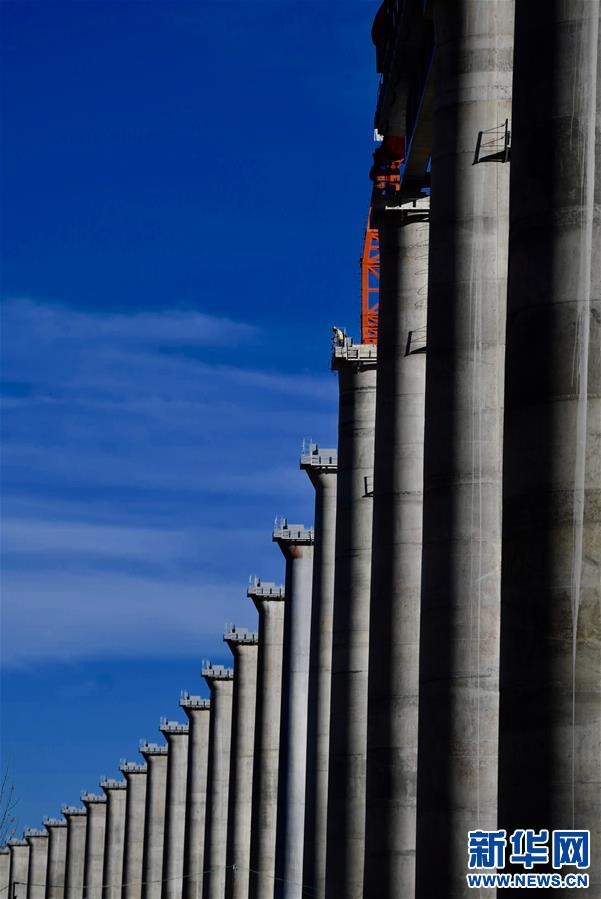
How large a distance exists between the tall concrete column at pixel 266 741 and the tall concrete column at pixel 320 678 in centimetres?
1696

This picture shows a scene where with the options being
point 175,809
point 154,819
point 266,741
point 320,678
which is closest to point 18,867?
point 154,819

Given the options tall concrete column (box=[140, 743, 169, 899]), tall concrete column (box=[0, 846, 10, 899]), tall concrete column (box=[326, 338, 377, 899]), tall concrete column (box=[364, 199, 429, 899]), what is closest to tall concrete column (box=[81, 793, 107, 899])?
tall concrete column (box=[140, 743, 169, 899])

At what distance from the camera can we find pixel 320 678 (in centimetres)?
6962

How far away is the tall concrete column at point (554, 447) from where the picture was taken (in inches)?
881

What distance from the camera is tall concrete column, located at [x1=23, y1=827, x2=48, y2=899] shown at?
18000 cm

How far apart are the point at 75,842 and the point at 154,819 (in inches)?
1330

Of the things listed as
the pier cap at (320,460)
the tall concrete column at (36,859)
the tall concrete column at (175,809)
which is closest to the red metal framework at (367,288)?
the pier cap at (320,460)

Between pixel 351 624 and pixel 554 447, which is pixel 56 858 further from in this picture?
pixel 554 447

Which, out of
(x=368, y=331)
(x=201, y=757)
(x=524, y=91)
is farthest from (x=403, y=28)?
(x=201, y=757)

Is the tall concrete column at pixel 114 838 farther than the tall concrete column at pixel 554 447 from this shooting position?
Yes

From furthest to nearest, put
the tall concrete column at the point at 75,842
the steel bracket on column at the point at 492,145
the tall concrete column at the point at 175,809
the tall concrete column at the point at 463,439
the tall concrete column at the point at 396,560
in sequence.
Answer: the tall concrete column at the point at 75,842, the tall concrete column at the point at 175,809, the tall concrete column at the point at 396,560, the steel bracket on column at the point at 492,145, the tall concrete column at the point at 463,439

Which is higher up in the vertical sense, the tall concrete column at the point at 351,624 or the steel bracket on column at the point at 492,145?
the steel bracket on column at the point at 492,145

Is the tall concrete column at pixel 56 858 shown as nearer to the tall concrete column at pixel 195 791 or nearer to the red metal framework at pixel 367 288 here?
the tall concrete column at pixel 195 791

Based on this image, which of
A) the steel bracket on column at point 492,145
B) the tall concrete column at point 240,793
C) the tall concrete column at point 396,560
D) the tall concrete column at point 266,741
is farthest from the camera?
the tall concrete column at point 240,793
